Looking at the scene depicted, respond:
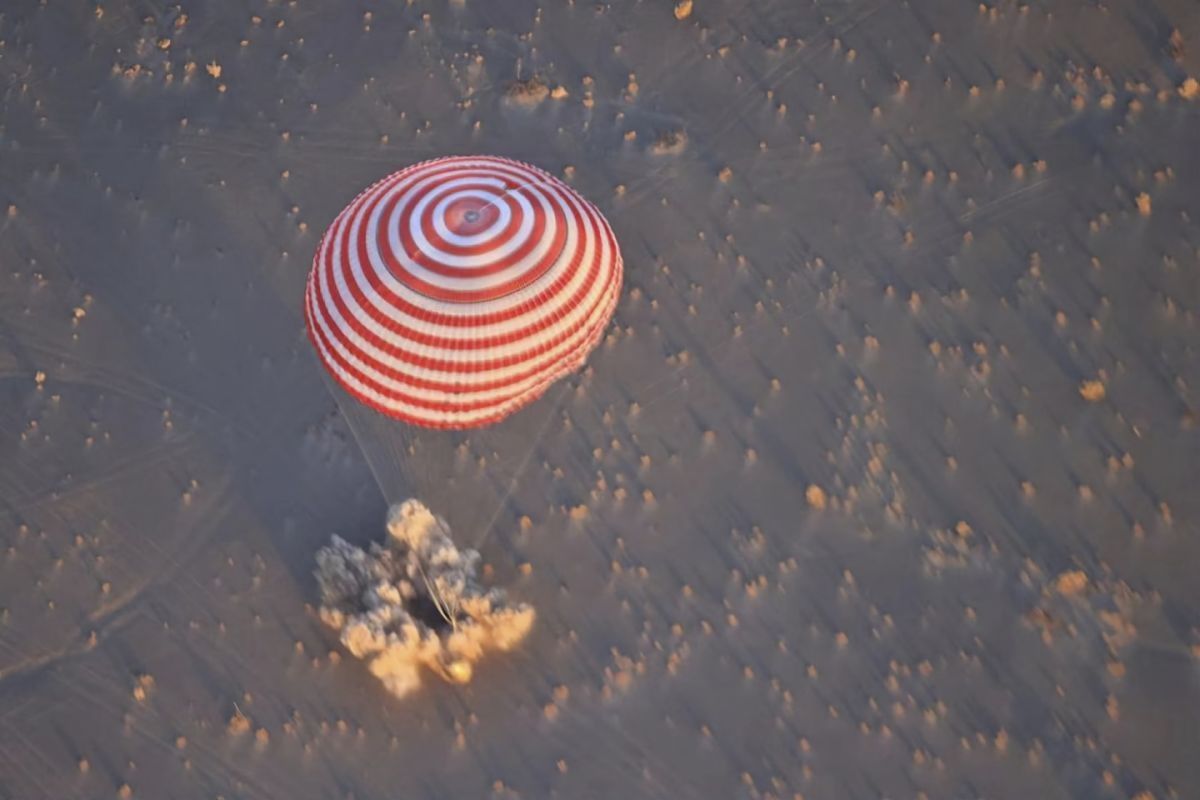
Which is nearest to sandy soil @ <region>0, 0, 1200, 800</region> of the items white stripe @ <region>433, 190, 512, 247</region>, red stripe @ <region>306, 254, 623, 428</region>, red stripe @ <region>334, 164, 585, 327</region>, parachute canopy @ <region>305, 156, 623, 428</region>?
red stripe @ <region>306, 254, 623, 428</region>

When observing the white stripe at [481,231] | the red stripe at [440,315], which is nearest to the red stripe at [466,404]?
the red stripe at [440,315]

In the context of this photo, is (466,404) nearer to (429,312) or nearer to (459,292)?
(429,312)

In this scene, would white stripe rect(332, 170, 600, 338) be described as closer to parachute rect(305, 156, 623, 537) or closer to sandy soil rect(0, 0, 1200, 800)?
parachute rect(305, 156, 623, 537)

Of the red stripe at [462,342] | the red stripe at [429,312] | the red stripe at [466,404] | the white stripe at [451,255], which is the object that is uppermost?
the white stripe at [451,255]

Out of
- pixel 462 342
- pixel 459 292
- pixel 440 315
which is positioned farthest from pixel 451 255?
pixel 462 342

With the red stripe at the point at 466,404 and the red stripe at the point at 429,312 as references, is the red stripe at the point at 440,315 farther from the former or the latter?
the red stripe at the point at 466,404

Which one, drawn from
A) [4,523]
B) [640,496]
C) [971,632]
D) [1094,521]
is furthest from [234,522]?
[1094,521]
